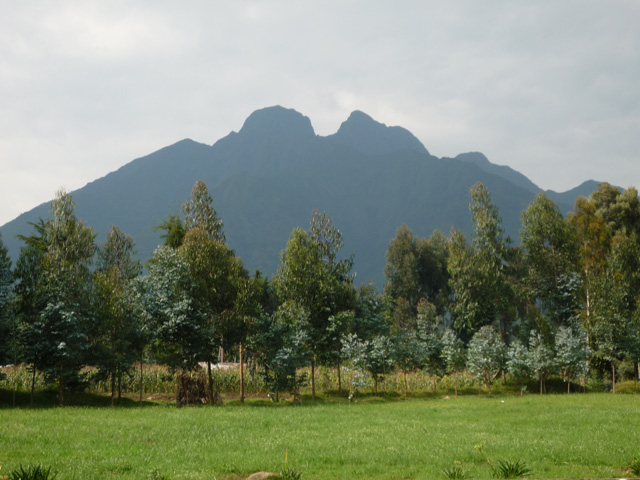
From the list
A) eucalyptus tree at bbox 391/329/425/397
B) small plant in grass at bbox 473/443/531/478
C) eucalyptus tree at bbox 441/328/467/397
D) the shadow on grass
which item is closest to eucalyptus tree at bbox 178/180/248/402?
the shadow on grass

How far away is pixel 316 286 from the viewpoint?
44.7 m

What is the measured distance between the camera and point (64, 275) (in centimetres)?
3528

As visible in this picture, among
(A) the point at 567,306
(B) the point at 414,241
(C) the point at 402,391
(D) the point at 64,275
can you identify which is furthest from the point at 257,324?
(B) the point at 414,241

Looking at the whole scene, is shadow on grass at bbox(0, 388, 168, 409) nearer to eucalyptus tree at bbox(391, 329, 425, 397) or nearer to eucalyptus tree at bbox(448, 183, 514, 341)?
eucalyptus tree at bbox(391, 329, 425, 397)

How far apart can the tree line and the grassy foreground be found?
Result: 9408 millimetres

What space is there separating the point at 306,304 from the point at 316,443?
27.1 m

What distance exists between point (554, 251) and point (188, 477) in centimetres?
6145

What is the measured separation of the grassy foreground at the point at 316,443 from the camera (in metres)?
14.1

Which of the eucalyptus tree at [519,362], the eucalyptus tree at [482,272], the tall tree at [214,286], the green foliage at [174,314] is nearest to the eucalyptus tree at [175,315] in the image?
the green foliage at [174,314]

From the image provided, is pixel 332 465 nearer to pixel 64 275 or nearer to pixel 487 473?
pixel 487 473

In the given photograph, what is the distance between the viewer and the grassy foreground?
553 inches

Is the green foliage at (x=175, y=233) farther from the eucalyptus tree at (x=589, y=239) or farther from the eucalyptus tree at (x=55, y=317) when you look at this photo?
the eucalyptus tree at (x=589, y=239)

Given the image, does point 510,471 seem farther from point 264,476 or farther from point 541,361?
point 541,361

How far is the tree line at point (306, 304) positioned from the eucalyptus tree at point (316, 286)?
0.13 metres
